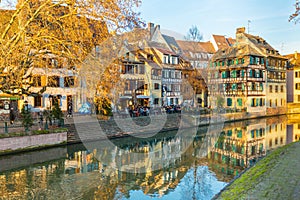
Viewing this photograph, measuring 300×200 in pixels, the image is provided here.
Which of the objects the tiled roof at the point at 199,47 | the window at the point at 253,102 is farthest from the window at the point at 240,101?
the tiled roof at the point at 199,47

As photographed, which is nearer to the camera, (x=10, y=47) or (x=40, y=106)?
(x=10, y=47)

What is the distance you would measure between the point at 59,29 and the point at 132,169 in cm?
790

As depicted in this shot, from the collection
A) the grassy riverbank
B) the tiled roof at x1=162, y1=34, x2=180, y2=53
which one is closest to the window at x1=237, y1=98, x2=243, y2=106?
the tiled roof at x1=162, y1=34, x2=180, y2=53

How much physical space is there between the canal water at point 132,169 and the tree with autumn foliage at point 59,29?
183 inches

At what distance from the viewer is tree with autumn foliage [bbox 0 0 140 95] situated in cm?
870

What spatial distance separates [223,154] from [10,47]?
13708mm

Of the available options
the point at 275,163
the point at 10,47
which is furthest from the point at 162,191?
the point at 10,47

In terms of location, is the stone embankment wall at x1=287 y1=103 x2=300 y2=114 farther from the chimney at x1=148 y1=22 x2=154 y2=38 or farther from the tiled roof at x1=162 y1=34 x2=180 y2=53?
the chimney at x1=148 y1=22 x2=154 y2=38

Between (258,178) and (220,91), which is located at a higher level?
(220,91)

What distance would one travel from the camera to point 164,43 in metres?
49.4

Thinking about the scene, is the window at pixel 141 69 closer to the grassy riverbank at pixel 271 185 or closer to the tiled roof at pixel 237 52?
the tiled roof at pixel 237 52

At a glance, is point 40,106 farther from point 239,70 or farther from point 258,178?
point 239,70

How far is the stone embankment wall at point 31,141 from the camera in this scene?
1677 centimetres

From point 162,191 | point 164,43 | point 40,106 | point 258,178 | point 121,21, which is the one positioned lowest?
point 162,191
